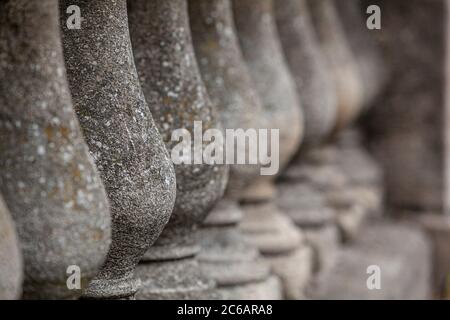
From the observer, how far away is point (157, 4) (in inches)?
80.5

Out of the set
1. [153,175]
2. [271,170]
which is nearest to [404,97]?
[271,170]

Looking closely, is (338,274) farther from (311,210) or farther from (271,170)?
(271,170)

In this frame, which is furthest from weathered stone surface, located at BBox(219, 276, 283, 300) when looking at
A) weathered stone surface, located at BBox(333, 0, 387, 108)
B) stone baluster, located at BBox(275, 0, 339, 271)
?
weathered stone surface, located at BBox(333, 0, 387, 108)

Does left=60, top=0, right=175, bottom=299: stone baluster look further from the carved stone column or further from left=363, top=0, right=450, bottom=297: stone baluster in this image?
left=363, top=0, right=450, bottom=297: stone baluster

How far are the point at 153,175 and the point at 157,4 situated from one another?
1.45ft

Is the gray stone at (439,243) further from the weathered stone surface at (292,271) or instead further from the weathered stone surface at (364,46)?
the weathered stone surface at (292,271)

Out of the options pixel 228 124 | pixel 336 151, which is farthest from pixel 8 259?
pixel 336 151

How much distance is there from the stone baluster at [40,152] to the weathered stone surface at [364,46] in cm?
324

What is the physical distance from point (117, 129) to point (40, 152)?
1.21ft

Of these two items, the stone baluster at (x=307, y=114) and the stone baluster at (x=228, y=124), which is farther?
the stone baluster at (x=307, y=114)

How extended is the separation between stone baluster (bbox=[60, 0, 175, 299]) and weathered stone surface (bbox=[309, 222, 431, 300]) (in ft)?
4.53

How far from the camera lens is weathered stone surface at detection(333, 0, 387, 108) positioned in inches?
182

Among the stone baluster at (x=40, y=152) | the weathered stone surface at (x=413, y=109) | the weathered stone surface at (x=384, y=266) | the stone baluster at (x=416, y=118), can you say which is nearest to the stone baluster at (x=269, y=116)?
the weathered stone surface at (x=384, y=266)

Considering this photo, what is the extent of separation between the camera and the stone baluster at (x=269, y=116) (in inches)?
110
